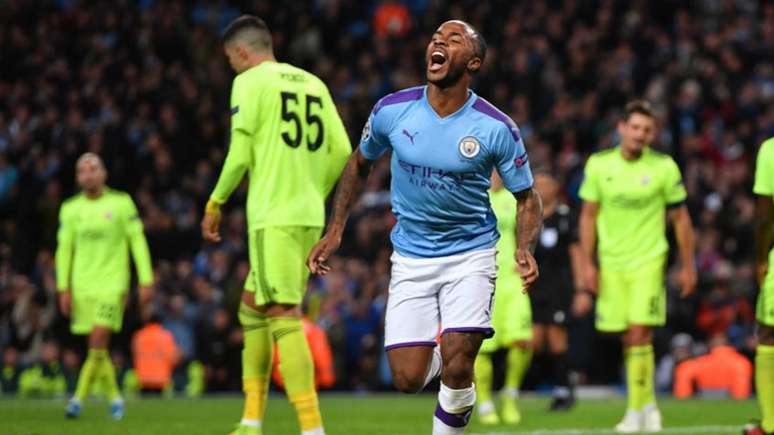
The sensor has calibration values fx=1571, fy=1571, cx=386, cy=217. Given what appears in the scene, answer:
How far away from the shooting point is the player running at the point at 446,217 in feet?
25.7

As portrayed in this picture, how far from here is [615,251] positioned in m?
12.5

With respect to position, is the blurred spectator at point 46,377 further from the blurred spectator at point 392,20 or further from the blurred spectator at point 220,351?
the blurred spectator at point 392,20

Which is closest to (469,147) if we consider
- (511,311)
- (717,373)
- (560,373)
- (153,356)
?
(511,311)

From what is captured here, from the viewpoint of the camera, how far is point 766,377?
9016 mm

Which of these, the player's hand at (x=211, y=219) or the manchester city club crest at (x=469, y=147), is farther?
the player's hand at (x=211, y=219)

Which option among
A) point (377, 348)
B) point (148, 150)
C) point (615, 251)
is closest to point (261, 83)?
point (615, 251)

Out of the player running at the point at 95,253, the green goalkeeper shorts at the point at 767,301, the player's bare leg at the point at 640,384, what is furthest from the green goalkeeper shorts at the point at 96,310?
the green goalkeeper shorts at the point at 767,301

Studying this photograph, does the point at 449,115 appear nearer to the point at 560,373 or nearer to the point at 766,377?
the point at 766,377

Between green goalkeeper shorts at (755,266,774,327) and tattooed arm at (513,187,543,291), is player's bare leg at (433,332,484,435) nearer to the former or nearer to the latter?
tattooed arm at (513,187,543,291)

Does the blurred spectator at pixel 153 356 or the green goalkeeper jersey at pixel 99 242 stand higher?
the green goalkeeper jersey at pixel 99 242

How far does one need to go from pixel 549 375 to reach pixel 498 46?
698 centimetres

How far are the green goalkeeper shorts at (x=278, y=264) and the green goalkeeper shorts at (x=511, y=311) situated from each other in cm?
539

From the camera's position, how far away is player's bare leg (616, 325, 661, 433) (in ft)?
39.5

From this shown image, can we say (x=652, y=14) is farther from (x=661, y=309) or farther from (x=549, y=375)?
(x=661, y=309)
